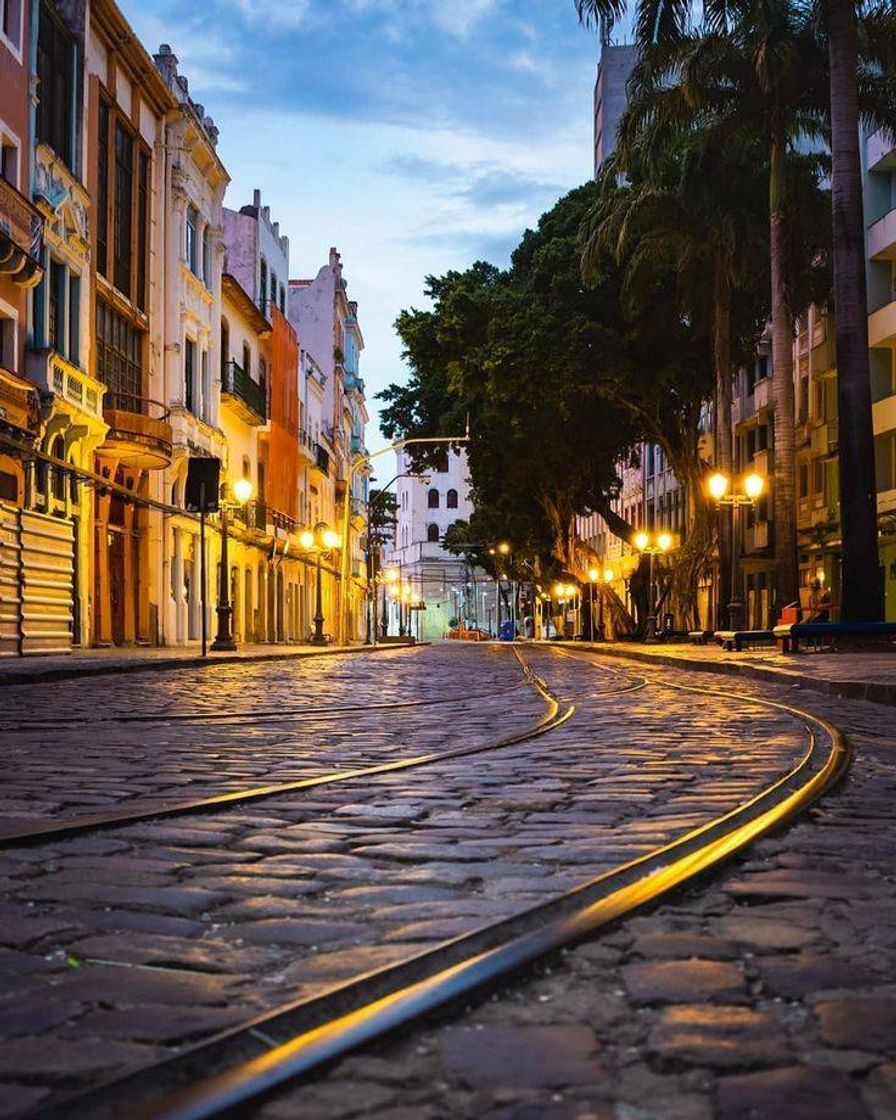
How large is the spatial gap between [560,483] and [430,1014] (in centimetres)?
4406

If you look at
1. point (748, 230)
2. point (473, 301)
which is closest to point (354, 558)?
point (473, 301)

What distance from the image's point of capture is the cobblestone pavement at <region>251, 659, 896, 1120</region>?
2.28 m

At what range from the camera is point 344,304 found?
81.4 metres

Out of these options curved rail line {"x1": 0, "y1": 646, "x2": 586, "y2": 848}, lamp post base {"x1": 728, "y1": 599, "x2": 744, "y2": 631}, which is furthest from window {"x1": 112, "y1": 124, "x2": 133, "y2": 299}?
curved rail line {"x1": 0, "y1": 646, "x2": 586, "y2": 848}

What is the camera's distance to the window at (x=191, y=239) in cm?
3916

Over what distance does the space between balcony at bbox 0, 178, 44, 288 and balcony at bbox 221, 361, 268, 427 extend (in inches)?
689

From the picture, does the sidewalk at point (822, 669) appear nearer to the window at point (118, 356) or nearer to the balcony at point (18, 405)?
the balcony at point (18, 405)

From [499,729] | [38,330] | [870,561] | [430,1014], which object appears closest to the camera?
[430,1014]

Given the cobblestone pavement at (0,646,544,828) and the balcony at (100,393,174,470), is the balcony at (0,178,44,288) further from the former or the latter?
the cobblestone pavement at (0,646,544,828)

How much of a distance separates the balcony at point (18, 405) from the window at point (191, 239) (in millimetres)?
14753

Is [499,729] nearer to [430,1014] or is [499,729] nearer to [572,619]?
[430,1014]

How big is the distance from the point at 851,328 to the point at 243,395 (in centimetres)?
2442

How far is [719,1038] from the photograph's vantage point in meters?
2.65

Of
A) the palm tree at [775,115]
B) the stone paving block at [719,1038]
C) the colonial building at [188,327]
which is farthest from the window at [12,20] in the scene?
the stone paving block at [719,1038]
